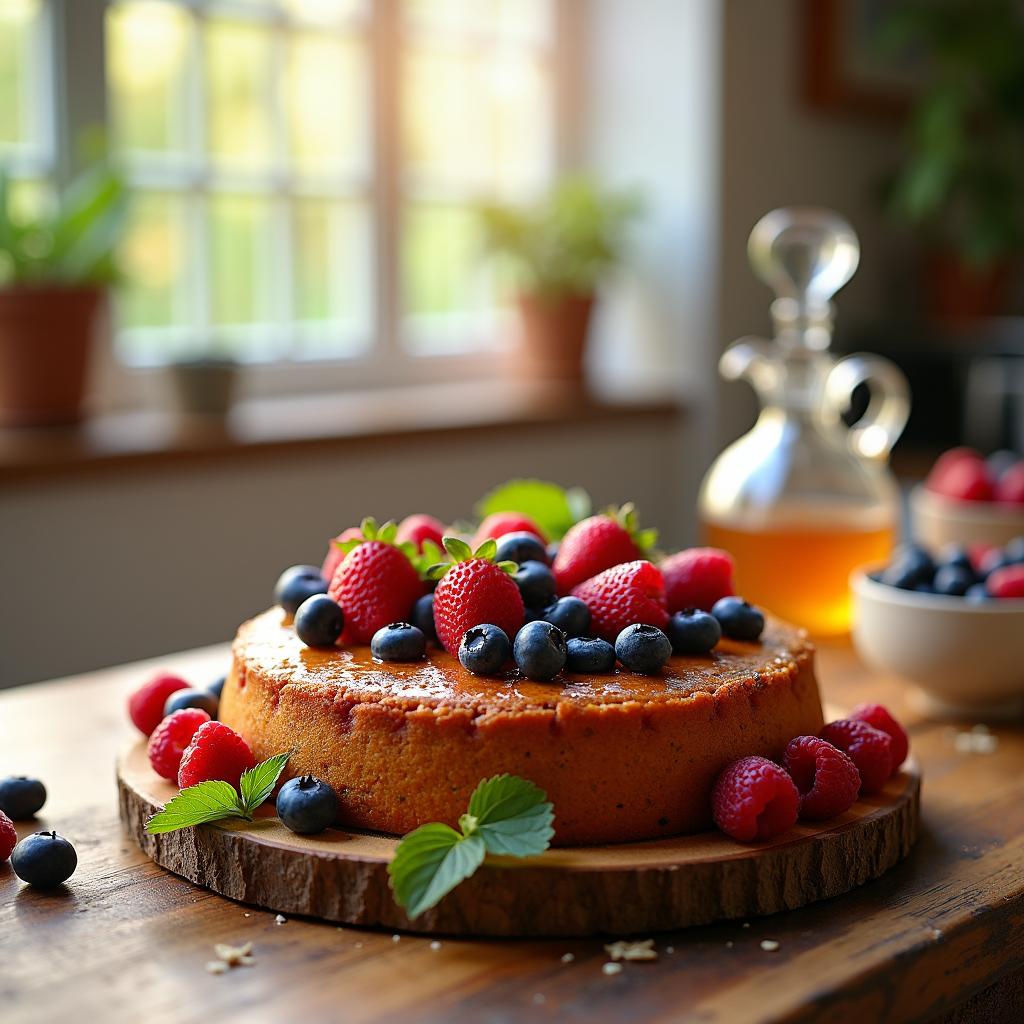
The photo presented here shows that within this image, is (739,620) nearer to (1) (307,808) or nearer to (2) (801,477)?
(1) (307,808)

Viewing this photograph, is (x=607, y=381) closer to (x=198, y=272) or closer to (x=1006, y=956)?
Result: (x=198, y=272)

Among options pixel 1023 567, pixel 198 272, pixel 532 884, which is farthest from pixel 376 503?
pixel 532 884

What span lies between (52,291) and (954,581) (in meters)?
1.68

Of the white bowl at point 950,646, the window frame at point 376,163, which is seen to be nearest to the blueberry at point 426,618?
the white bowl at point 950,646

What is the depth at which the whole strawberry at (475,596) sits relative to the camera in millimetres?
1025

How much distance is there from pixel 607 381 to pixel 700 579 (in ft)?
8.12

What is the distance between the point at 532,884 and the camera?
2.93 ft

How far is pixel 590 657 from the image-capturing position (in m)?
1.02

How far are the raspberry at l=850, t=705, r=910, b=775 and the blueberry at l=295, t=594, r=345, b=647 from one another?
440 millimetres

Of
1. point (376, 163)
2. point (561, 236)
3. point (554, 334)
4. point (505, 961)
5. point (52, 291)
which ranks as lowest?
point (505, 961)

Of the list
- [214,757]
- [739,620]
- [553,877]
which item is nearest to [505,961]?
[553,877]

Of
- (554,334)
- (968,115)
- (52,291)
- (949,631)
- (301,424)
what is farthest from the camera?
(968,115)

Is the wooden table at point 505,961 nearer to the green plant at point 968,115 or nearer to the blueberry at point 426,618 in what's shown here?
the blueberry at point 426,618

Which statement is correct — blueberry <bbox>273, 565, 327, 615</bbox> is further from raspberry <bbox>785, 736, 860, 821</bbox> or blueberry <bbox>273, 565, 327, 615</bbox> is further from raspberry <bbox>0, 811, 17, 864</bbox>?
raspberry <bbox>785, 736, 860, 821</bbox>
